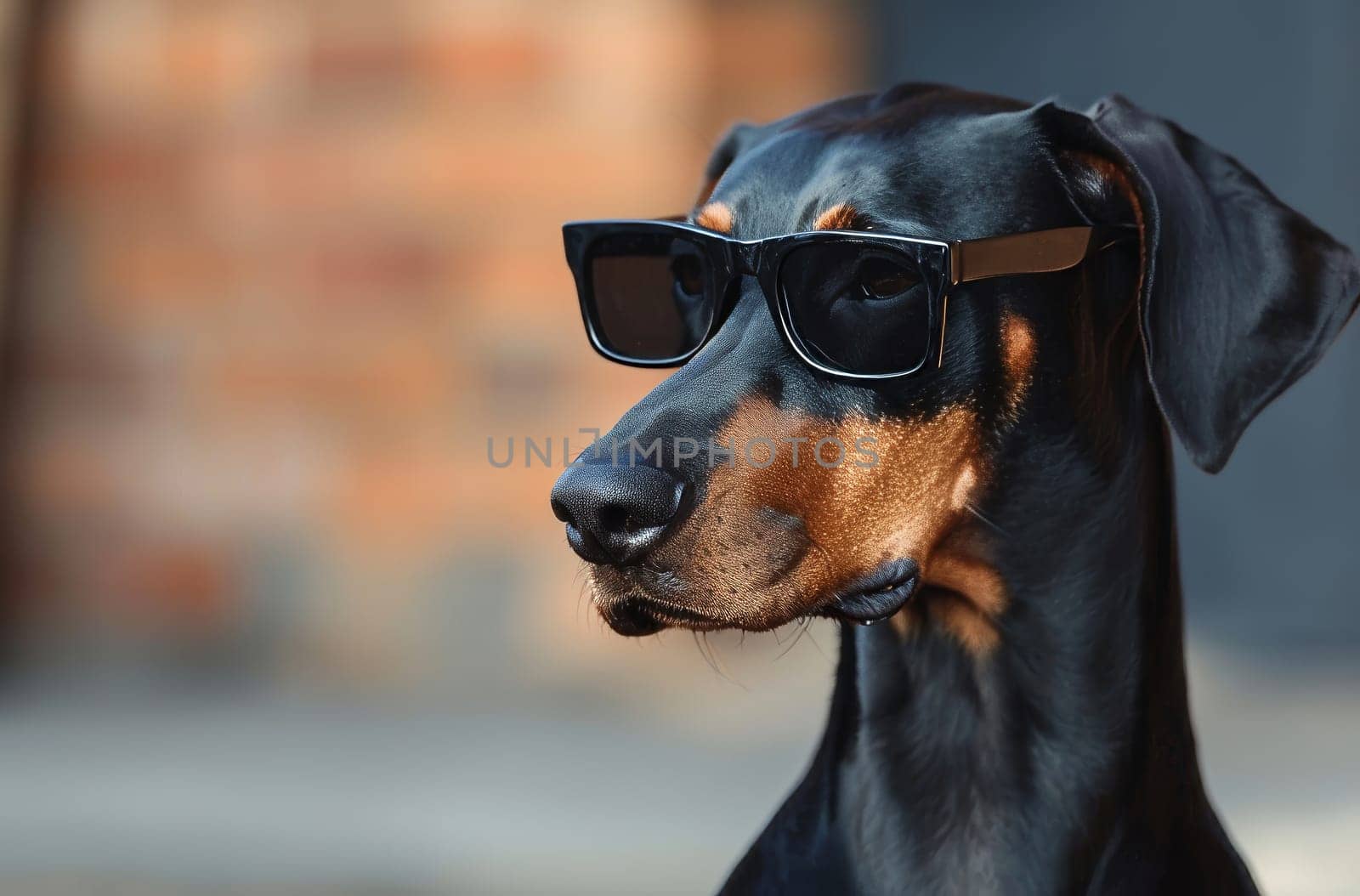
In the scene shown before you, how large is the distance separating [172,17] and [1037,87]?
3.31 meters

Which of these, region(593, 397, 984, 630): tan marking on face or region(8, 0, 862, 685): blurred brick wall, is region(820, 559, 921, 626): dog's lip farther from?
region(8, 0, 862, 685): blurred brick wall

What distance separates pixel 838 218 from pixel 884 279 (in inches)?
3.8

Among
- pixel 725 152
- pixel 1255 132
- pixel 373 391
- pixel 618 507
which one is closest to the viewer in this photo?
pixel 618 507

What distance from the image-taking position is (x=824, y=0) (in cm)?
491

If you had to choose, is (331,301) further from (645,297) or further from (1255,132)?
(1255,132)

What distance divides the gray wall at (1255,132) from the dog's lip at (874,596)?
4.13 m

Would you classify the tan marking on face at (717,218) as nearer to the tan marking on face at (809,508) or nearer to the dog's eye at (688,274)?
the dog's eye at (688,274)

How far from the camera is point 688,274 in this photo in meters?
1.82

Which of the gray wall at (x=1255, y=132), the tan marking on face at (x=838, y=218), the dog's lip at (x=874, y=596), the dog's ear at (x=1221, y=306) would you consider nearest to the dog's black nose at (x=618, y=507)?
the dog's lip at (x=874, y=596)

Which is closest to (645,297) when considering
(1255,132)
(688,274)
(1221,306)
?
(688,274)

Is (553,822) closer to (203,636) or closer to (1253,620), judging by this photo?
(203,636)

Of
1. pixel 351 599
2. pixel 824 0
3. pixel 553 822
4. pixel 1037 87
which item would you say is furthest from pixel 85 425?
pixel 1037 87

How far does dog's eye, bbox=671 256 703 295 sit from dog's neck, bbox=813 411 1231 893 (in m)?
0.47

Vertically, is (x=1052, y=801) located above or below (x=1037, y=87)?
below
